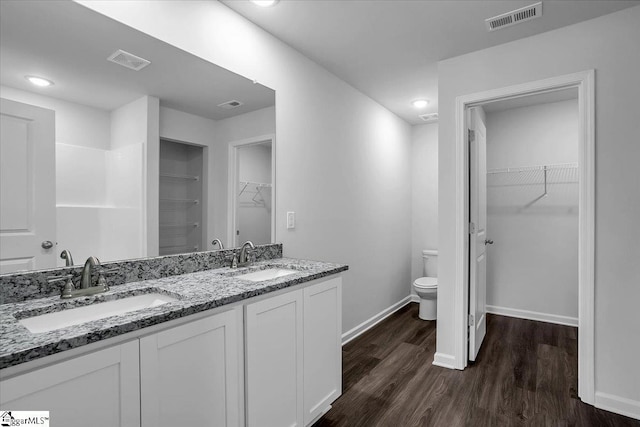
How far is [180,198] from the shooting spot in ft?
5.90

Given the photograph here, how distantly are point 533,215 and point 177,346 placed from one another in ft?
12.7

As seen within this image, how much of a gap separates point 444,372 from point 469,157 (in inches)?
66.3

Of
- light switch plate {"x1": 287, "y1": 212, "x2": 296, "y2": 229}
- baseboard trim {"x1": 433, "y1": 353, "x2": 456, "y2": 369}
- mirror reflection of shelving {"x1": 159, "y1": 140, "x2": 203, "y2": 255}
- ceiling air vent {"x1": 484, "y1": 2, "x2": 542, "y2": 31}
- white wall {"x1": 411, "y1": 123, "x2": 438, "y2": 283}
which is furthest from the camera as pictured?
white wall {"x1": 411, "y1": 123, "x2": 438, "y2": 283}

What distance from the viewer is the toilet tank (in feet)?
13.5

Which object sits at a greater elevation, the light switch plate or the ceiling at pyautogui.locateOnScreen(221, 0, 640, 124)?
the ceiling at pyautogui.locateOnScreen(221, 0, 640, 124)

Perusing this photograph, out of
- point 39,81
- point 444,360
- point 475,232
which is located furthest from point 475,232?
point 39,81

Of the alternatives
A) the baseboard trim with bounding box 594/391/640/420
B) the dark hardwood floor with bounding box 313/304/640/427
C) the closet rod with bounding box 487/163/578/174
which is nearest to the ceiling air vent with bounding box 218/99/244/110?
the dark hardwood floor with bounding box 313/304/640/427

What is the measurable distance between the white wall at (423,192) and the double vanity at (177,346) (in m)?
2.80

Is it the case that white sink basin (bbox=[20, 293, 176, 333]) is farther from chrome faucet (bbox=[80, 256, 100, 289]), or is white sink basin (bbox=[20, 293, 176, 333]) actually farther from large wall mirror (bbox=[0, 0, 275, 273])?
large wall mirror (bbox=[0, 0, 275, 273])

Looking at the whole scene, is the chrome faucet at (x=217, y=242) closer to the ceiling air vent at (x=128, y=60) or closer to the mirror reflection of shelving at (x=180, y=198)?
the mirror reflection of shelving at (x=180, y=198)

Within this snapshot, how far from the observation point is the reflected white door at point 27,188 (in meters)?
1.18

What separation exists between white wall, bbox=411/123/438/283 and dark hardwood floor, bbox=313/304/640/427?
55.2 inches

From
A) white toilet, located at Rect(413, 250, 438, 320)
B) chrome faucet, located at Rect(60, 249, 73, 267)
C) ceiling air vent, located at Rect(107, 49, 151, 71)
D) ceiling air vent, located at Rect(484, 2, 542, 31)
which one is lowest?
white toilet, located at Rect(413, 250, 438, 320)

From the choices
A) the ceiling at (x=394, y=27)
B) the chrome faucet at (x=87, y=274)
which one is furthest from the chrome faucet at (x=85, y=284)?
the ceiling at (x=394, y=27)
